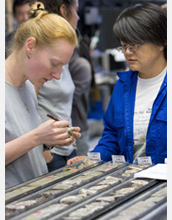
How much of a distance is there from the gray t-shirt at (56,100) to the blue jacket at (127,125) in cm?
39

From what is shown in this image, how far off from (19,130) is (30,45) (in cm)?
46

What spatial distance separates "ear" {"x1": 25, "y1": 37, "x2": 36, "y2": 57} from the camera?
1.82m

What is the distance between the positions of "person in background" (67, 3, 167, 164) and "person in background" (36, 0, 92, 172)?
40 cm

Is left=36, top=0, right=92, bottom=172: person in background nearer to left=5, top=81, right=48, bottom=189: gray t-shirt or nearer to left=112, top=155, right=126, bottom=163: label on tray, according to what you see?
left=5, top=81, right=48, bottom=189: gray t-shirt

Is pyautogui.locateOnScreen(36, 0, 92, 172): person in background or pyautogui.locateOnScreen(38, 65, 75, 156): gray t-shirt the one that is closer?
pyautogui.locateOnScreen(36, 0, 92, 172): person in background

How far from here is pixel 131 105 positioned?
2.21m

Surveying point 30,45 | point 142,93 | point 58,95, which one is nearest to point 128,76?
point 142,93

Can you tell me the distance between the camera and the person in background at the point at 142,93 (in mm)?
2104

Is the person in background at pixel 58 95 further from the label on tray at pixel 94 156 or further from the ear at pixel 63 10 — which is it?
the label on tray at pixel 94 156

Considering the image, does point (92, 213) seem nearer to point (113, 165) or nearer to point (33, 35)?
point (113, 165)

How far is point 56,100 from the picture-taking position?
2539 millimetres

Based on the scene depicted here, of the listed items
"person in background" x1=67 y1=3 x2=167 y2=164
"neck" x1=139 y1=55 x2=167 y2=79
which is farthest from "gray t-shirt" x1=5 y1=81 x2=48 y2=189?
"neck" x1=139 y1=55 x2=167 y2=79

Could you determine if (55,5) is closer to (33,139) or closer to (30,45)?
(30,45)

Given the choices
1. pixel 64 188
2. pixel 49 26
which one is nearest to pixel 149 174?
pixel 64 188
